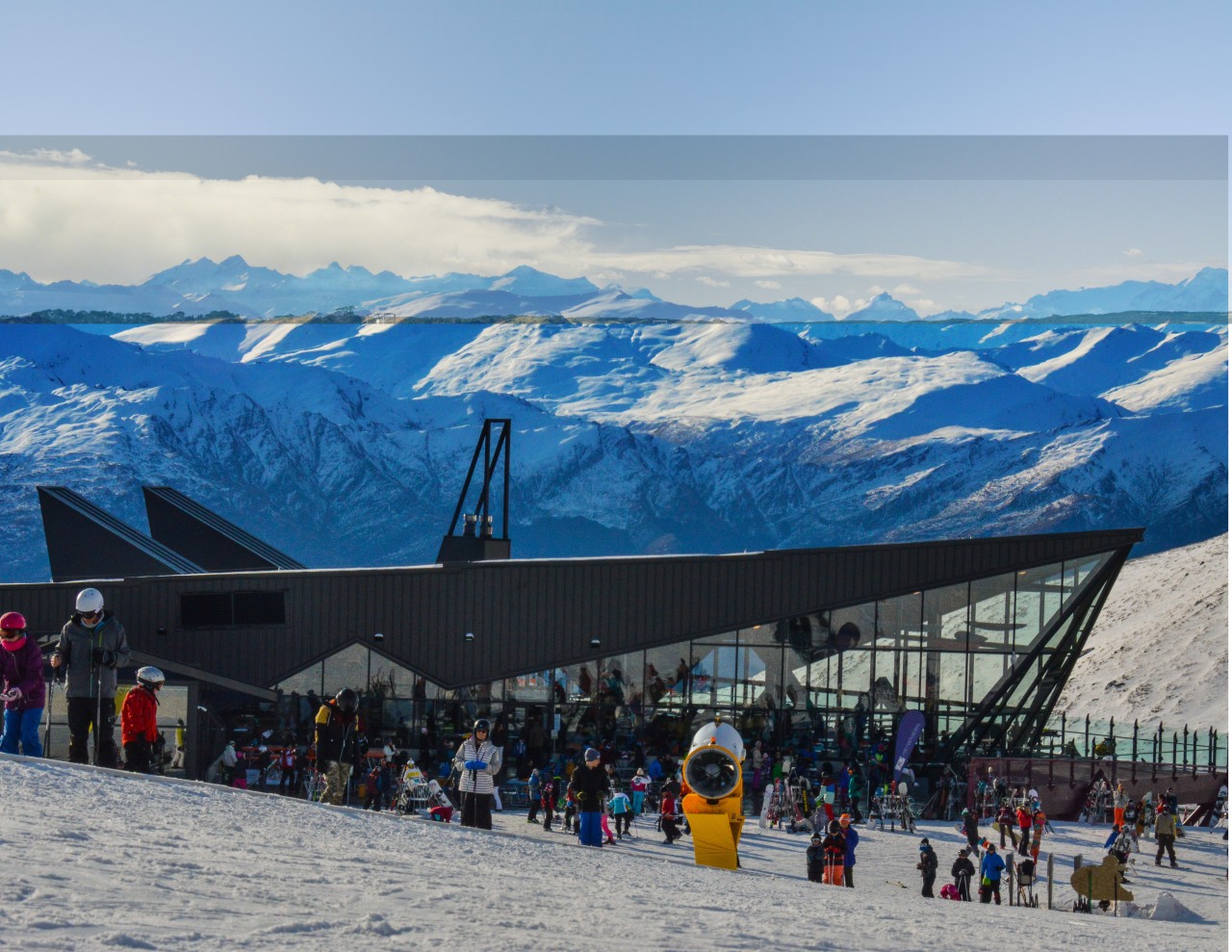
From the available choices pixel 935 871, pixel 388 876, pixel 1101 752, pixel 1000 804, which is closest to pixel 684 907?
pixel 388 876

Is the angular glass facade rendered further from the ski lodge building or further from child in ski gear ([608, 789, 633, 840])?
child in ski gear ([608, 789, 633, 840])

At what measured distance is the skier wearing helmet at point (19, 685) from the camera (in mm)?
12117

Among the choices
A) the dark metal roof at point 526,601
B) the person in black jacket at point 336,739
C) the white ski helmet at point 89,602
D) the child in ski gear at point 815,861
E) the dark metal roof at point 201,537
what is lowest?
the child in ski gear at point 815,861

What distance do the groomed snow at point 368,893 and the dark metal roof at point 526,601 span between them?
13.9 meters

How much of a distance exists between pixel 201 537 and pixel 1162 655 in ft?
229

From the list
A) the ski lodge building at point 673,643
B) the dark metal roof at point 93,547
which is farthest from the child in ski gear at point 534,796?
the dark metal roof at point 93,547

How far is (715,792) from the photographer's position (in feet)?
44.5

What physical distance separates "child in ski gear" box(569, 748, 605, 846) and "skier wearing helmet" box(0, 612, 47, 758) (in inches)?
179

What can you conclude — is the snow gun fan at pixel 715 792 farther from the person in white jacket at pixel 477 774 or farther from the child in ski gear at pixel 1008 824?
the child in ski gear at pixel 1008 824

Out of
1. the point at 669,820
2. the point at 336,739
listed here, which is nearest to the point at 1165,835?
the point at 669,820

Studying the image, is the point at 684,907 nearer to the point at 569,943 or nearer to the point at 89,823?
the point at 569,943

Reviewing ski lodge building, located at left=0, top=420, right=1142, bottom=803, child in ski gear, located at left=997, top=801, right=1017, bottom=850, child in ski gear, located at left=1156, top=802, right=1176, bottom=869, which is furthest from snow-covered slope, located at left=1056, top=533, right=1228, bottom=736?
child in ski gear, located at left=997, top=801, right=1017, bottom=850

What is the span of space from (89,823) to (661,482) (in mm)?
184528

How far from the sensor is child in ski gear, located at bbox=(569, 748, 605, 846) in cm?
1394
